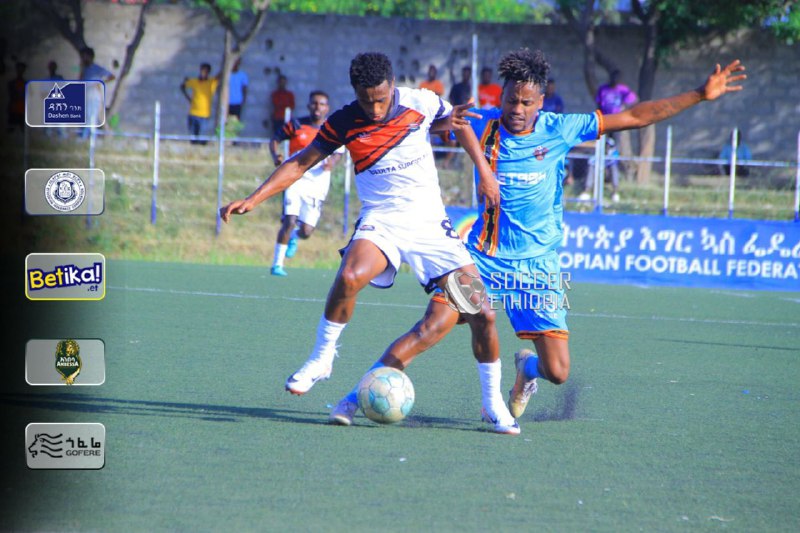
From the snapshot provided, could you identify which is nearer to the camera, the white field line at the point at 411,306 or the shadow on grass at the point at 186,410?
the shadow on grass at the point at 186,410

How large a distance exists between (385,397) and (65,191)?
248 cm

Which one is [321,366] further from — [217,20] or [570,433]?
[217,20]

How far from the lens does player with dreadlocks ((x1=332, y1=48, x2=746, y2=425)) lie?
6.17 m

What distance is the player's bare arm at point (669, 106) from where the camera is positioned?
600 centimetres

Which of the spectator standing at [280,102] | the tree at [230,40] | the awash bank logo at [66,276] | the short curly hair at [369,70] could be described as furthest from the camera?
the spectator standing at [280,102]

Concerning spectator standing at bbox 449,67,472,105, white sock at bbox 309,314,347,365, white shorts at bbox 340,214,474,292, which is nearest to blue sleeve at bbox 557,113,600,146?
white shorts at bbox 340,214,474,292

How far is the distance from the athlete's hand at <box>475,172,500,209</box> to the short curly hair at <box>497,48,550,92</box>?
1.93 ft

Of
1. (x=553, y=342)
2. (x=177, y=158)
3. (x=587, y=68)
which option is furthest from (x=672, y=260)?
(x=553, y=342)

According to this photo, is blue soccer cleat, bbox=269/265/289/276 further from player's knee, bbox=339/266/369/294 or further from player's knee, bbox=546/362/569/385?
player's knee, bbox=339/266/369/294

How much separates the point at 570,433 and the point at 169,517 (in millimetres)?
2536

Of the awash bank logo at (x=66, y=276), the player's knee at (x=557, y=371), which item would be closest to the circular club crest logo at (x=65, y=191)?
the awash bank logo at (x=66, y=276)

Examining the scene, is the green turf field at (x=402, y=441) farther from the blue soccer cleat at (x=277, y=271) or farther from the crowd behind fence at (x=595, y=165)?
the crowd behind fence at (x=595, y=165)

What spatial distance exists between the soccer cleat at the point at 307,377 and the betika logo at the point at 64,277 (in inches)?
80.3

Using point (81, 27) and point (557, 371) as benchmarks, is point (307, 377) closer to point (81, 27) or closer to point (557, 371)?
point (557, 371)
